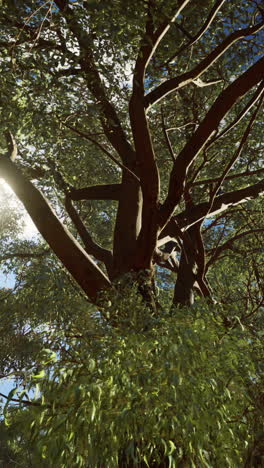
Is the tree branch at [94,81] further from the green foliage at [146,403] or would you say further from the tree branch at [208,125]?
the green foliage at [146,403]

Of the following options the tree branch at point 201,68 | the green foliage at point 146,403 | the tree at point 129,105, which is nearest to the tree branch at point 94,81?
the tree at point 129,105

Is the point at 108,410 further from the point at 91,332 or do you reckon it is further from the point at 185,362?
the point at 91,332

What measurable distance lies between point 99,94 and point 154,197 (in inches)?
101

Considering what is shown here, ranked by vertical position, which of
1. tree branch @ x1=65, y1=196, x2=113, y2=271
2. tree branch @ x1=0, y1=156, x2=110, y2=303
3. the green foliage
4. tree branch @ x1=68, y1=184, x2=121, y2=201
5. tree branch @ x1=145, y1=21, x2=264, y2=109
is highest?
tree branch @ x1=145, y1=21, x2=264, y2=109

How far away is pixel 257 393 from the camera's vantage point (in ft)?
12.8

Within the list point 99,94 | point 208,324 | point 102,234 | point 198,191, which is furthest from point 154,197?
point 102,234

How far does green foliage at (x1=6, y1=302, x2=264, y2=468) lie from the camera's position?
2.69 meters

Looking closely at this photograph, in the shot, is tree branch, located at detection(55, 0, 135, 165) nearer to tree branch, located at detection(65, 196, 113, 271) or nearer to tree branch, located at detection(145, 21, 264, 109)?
tree branch, located at detection(145, 21, 264, 109)

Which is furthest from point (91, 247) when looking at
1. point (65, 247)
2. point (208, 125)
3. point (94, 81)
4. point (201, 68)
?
point (201, 68)

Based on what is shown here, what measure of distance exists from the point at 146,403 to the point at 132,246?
336cm

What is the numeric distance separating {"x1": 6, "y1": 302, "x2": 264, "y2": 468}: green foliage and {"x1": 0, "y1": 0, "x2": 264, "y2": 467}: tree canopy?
16 mm

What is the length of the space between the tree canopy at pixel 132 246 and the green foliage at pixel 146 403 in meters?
0.02

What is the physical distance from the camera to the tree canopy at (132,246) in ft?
9.63

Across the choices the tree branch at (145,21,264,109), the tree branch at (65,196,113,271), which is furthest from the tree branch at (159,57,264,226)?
the tree branch at (65,196,113,271)
